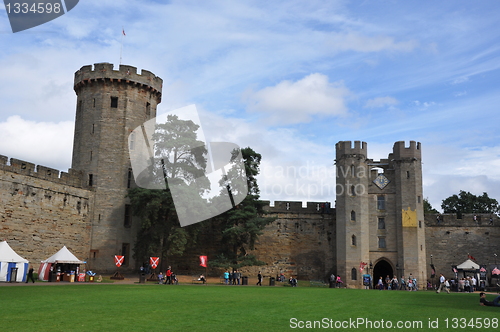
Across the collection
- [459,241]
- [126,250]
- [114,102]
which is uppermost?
[114,102]

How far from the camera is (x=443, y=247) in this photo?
39438mm

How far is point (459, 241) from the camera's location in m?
39.5

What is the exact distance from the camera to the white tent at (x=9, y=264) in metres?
24.6

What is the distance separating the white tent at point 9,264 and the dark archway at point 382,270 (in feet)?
84.7

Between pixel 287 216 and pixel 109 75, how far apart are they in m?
18.1

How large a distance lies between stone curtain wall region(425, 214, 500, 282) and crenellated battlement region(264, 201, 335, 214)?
8413 millimetres

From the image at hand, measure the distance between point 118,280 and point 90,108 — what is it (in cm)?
1342

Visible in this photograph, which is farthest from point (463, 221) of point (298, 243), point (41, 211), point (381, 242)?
point (41, 211)

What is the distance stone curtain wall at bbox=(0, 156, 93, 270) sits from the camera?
28075 mm

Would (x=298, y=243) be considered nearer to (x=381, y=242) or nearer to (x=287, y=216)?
(x=287, y=216)

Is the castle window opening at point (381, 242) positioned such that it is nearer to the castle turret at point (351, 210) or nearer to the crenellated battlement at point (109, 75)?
the castle turret at point (351, 210)

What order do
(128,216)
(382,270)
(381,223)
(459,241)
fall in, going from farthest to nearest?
(459,241) < (382,270) < (381,223) < (128,216)

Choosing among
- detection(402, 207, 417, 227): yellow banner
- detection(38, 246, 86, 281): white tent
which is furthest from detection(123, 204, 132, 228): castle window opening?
detection(402, 207, 417, 227): yellow banner

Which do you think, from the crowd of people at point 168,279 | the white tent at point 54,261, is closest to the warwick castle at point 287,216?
the white tent at point 54,261
